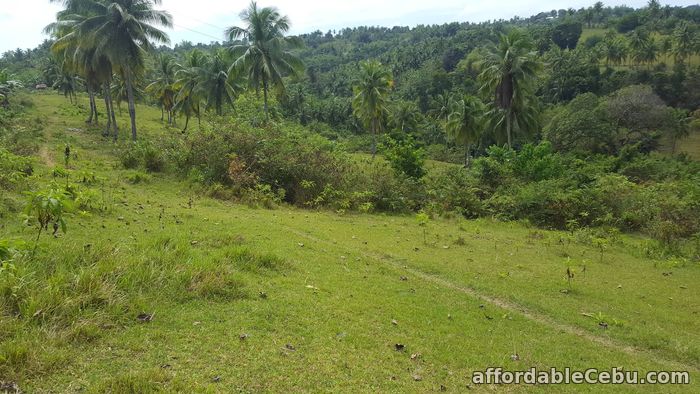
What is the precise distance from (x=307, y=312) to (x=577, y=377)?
3.70 m

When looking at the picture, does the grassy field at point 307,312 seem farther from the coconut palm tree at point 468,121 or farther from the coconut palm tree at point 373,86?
the coconut palm tree at point 373,86

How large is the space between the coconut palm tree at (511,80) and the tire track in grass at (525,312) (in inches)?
946

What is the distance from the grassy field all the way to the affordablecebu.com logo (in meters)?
0.15

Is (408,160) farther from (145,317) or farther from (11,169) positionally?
(145,317)

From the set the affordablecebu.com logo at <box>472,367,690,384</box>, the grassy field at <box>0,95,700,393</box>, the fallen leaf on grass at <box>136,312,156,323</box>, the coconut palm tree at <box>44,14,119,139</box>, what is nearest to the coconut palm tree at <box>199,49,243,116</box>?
the coconut palm tree at <box>44,14,119,139</box>

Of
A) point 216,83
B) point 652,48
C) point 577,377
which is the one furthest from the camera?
point 652,48

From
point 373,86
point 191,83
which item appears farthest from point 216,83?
point 373,86

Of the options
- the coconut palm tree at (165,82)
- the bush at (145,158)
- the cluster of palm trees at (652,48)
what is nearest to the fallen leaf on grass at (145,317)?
the bush at (145,158)

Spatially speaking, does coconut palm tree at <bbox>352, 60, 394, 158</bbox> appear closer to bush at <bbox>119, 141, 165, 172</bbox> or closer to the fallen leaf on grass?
bush at <bbox>119, 141, 165, 172</bbox>

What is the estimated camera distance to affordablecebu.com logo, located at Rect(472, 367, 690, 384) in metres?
5.41

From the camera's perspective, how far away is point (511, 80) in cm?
3219

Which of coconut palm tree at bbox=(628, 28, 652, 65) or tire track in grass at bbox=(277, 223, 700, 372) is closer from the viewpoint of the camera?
tire track in grass at bbox=(277, 223, 700, 372)

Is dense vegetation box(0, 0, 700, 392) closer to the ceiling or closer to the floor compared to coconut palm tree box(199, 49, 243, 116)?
closer to the floor

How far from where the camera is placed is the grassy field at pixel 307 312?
15.3 ft
